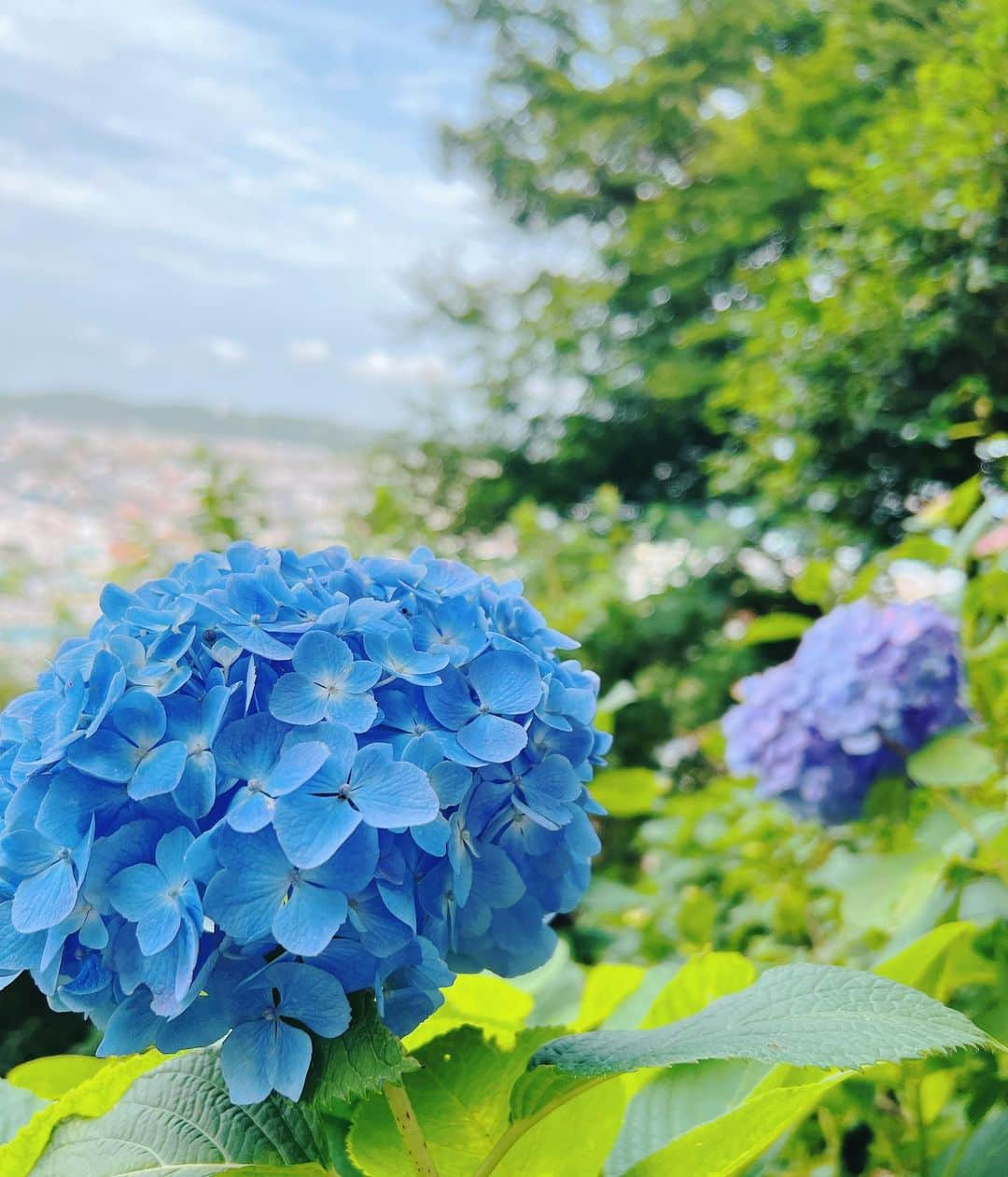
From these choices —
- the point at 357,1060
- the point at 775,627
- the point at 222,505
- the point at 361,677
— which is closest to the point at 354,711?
the point at 361,677

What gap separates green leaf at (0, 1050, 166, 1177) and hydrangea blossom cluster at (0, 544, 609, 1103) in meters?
0.08

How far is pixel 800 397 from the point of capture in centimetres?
338

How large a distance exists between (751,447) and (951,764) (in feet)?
9.49

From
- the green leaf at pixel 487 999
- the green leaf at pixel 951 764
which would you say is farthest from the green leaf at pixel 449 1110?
the green leaf at pixel 951 764

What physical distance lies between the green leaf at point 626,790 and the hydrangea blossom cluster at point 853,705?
0.23m

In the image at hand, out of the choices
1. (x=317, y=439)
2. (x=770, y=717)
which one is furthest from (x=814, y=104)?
(x=770, y=717)

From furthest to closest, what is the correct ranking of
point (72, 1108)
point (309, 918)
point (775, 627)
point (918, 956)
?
1. point (775, 627)
2. point (918, 956)
3. point (72, 1108)
4. point (309, 918)

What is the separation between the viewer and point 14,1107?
1.95 ft

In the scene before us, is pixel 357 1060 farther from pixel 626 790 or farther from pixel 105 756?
pixel 626 790

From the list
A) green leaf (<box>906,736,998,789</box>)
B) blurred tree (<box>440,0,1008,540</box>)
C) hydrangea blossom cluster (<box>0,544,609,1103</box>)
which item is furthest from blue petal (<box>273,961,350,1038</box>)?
blurred tree (<box>440,0,1008,540</box>)

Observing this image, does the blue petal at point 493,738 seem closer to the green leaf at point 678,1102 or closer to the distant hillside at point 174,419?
the green leaf at point 678,1102

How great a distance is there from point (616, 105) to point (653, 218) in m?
0.96

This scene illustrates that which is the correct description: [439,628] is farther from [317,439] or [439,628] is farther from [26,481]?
[317,439]

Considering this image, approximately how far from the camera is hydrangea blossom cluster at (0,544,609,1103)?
1.32 feet
